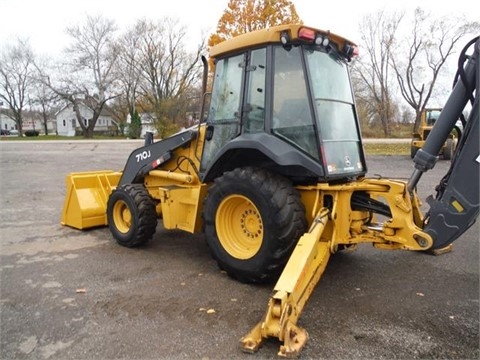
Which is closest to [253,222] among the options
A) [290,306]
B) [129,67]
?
[290,306]

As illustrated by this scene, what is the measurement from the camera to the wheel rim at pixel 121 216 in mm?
5910

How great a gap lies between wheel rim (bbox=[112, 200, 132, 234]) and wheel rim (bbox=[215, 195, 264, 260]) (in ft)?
6.52

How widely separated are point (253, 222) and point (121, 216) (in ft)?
8.15

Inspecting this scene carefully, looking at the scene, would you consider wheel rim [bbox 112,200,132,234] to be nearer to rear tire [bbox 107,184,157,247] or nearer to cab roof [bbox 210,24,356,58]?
rear tire [bbox 107,184,157,247]

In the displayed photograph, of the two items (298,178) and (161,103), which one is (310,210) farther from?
(161,103)

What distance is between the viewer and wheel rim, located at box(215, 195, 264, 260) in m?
4.32

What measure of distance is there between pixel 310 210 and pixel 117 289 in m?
2.14

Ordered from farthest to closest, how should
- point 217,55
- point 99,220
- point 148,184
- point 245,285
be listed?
point 99,220 < point 148,184 < point 217,55 < point 245,285

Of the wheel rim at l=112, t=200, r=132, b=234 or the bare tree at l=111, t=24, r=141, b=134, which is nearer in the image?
the wheel rim at l=112, t=200, r=132, b=234

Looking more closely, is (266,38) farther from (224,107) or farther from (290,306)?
(290,306)

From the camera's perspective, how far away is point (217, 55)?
15.8 feet

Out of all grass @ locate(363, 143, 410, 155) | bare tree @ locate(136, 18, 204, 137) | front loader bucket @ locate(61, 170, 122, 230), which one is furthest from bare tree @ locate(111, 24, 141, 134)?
front loader bucket @ locate(61, 170, 122, 230)

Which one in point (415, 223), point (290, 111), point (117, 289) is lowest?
point (117, 289)

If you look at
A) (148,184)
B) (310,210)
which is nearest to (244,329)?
(310,210)
